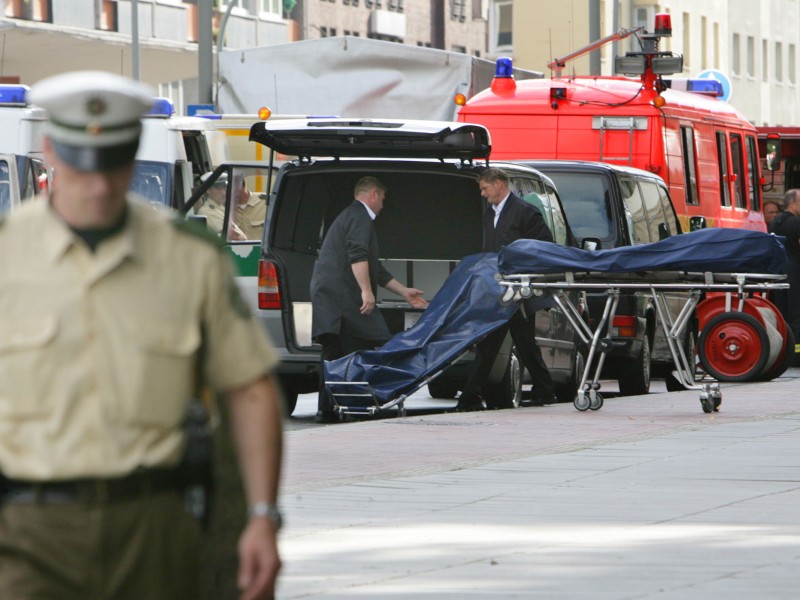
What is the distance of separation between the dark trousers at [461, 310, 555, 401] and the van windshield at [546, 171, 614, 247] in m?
2.27

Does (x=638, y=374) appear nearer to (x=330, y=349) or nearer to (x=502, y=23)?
(x=330, y=349)

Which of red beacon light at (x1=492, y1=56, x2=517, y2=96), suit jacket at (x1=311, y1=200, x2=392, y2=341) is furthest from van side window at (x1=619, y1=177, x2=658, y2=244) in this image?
suit jacket at (x1=311, y1=200, x2=392, y2=341)

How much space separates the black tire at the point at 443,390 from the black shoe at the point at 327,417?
1140 mm

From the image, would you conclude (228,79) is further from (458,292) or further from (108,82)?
(108,82)

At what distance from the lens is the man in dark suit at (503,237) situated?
589 inches

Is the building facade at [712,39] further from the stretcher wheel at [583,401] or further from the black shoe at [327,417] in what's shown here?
the stretcher wheel at [583,401]

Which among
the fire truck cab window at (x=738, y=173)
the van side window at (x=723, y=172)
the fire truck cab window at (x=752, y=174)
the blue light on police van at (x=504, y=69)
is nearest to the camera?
the blue light on police van at (x=504, y=69)

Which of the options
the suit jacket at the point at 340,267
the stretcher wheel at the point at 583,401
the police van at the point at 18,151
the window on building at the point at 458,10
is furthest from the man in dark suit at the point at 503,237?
the window on building at the point at 458,10

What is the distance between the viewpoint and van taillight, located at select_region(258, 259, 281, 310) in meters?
14.9

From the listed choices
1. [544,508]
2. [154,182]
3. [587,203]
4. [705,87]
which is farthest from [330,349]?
[705,87]

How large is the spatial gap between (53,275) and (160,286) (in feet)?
0.59

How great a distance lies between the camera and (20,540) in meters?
3.59

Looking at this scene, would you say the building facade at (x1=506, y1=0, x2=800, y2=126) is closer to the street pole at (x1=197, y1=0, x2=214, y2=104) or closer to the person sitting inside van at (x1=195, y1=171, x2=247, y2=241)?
the street pole at (x1=197, y1=0, x2=214, y2=104)

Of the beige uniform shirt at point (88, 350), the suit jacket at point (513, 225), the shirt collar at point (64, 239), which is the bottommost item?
the suit jacket at point (513, 225)
